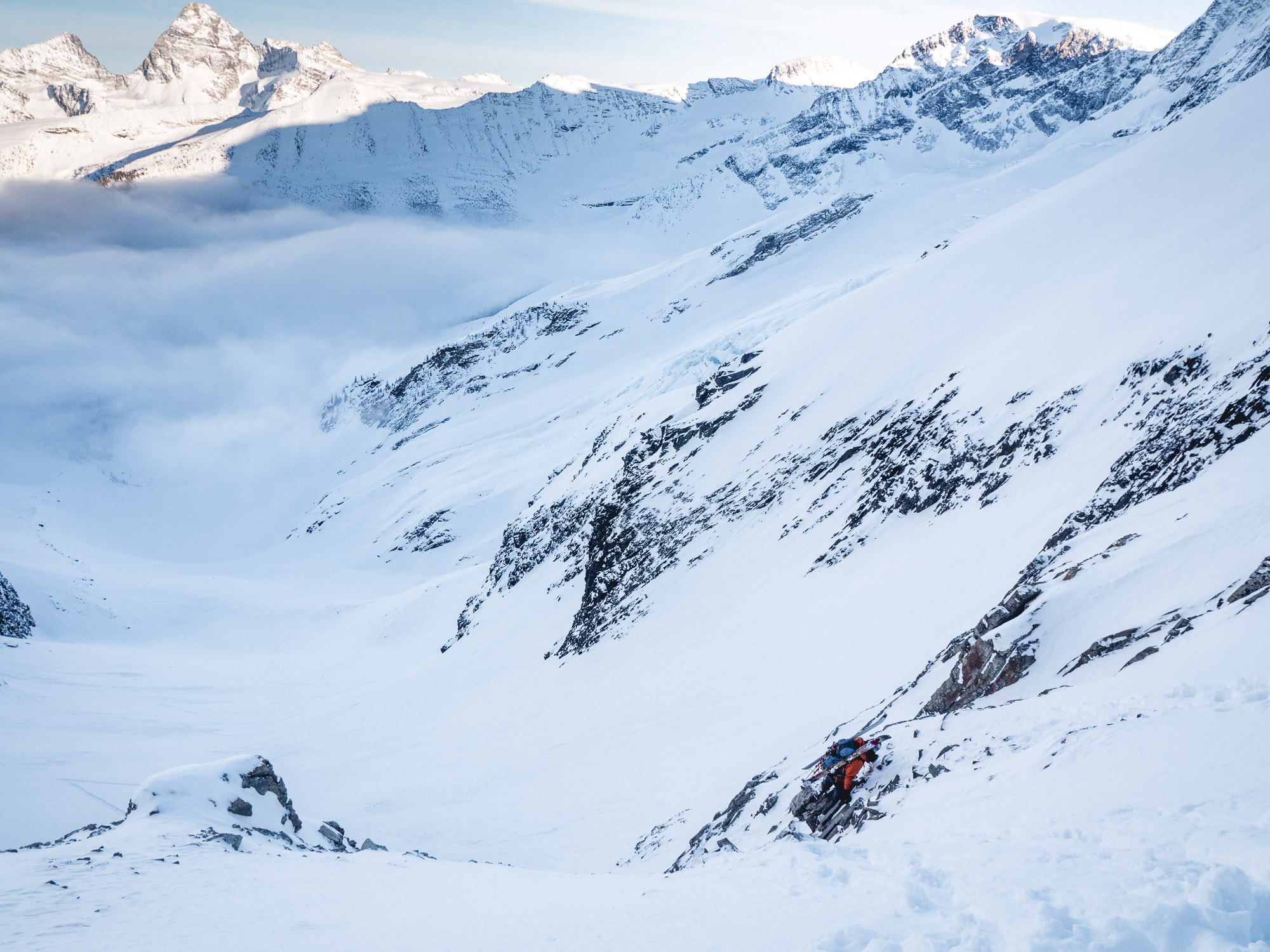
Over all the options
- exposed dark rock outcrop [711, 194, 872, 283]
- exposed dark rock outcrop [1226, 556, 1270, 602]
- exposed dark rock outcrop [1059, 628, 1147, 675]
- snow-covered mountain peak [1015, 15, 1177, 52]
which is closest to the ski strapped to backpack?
exposed dark rock outcrop [1059, 628, 1147, 675]

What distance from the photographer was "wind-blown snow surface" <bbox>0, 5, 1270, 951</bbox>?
21.9 feet

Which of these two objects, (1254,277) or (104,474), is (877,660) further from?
(104,474)

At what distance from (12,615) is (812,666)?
145 ft

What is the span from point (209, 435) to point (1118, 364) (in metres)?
160

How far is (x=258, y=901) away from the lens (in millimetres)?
9922

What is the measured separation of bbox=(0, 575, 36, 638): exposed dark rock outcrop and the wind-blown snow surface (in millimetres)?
2027

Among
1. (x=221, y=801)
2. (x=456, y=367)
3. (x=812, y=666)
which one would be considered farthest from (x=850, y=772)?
(x=456, y=367)

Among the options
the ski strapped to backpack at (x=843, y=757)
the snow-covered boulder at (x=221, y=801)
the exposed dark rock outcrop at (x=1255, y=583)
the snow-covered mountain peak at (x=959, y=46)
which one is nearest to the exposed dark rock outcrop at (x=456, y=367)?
the snow-covered boulder at (x=221, y=801)

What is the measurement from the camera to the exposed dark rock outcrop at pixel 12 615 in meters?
36.4

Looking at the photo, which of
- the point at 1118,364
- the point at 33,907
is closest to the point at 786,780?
the point at 33,907

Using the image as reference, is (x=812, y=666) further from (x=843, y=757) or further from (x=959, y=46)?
(x=959, y=46)

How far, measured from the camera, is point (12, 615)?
37438 millimetres

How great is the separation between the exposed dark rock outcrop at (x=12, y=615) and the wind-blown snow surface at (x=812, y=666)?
2.03 m

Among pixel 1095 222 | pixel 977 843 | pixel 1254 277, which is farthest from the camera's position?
pixel 1095 222
